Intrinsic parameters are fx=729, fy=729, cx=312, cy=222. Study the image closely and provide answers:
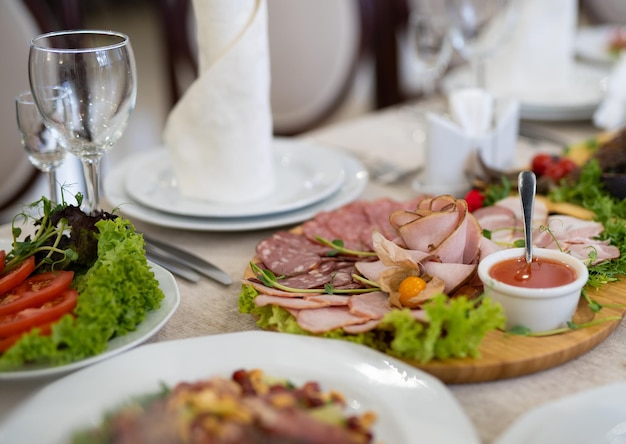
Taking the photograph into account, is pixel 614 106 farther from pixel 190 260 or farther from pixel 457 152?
pixel 190 260

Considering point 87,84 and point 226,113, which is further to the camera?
point 226,113

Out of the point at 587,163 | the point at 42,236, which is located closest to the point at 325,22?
the point at 587,163

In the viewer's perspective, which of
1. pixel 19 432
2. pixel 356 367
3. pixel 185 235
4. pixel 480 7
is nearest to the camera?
pixel 19 432

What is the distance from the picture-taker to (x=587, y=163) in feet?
5.21

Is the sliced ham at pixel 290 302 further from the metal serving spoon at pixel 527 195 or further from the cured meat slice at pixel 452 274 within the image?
the metal serving spoon at pixel 527 195

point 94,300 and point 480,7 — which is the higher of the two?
point 480,7

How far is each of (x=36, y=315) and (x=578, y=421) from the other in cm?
73

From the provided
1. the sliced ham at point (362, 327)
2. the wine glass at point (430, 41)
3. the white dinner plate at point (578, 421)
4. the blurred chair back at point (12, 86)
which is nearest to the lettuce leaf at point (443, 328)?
the sliced ham at point (362, 327)

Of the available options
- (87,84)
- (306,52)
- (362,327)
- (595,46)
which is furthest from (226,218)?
(595,46)

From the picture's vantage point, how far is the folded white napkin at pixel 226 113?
1436mm

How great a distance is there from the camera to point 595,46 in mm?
2588

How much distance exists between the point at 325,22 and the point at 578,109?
3.59ft

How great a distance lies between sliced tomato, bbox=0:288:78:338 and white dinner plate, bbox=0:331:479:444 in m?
0.10

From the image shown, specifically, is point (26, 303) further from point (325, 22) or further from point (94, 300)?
point (325, 22)
